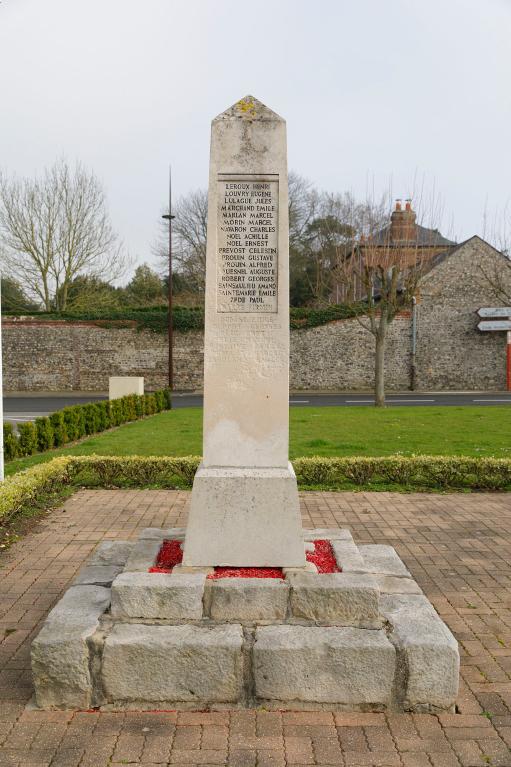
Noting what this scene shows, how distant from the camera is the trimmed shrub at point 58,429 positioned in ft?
41.7

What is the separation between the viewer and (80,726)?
3193 mm

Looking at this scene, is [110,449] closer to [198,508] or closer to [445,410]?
[198,508]

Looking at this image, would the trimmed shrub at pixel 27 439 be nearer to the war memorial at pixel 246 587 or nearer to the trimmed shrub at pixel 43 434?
the trimmed shrub at pixel 43 434

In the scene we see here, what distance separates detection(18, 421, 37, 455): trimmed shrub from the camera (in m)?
11.5

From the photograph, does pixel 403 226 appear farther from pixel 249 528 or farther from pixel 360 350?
pixel 249 528

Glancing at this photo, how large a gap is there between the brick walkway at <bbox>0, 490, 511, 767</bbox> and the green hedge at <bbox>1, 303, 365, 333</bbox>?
24031 mm

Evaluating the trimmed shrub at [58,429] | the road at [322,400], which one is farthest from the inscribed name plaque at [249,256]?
the road at [322,400]

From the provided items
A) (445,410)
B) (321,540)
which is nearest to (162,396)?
(445,410)

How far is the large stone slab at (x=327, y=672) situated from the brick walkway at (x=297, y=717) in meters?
0.09

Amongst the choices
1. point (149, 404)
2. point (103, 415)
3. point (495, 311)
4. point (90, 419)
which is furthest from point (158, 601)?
point (495, 311)

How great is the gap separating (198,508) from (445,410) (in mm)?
15815

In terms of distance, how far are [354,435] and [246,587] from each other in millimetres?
9705

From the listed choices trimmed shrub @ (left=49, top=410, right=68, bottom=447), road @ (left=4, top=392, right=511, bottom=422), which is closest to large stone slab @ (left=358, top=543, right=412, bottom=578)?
trimmed shrub @ (left=49, top=410, right=68, bottom=447)

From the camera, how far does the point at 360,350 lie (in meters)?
30.1
